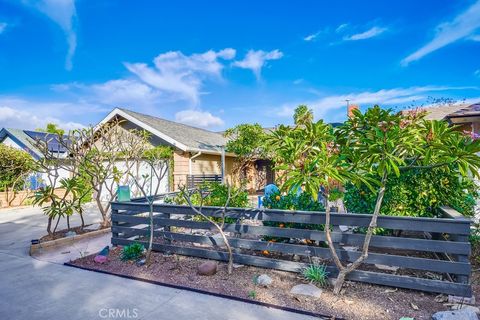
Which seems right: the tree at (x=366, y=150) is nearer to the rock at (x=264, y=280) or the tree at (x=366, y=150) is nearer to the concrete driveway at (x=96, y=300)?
the rock at (x=264, y=280)

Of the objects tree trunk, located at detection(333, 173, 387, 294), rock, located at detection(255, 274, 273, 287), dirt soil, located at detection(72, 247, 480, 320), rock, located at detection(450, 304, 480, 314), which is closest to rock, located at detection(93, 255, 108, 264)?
dirt soil, located at detection(72, 247, 480, 320)

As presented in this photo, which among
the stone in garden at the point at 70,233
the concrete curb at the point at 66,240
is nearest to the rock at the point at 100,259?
the concrete curb at the point at 66,240

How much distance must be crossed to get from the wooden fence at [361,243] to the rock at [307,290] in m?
0.33

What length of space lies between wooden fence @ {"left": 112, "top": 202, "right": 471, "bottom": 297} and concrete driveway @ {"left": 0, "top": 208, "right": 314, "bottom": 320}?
101cm

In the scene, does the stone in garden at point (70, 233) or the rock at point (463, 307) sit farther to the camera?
the stone in garden at point (70, 233)

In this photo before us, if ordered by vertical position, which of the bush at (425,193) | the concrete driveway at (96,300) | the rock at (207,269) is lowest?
the concrete driveway at (96,300)

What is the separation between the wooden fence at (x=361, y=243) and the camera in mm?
3014

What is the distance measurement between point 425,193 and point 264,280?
276 cm

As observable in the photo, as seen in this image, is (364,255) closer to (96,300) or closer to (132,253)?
(96,300)

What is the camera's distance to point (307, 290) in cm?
333

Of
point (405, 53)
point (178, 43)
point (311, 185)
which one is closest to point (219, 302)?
point (311, 185)

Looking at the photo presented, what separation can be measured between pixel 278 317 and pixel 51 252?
4.99 meters

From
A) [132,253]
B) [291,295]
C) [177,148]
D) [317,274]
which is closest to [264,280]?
[291,295]

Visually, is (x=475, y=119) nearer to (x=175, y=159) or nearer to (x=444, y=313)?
(x=444, y=313)
